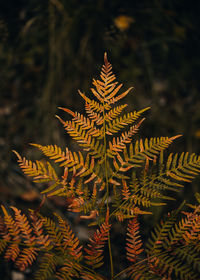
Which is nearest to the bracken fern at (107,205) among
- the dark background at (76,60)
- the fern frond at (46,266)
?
the fern frond at (46,266)

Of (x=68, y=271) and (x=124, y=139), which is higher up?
(x=124, y=139)

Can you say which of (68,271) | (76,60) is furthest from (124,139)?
(76,60)

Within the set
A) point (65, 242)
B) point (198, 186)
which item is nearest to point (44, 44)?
point (198, 186)

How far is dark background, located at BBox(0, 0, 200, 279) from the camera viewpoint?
123cm

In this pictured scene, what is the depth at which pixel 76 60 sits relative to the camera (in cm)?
129

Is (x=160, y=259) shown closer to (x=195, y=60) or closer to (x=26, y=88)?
(x=195, y=60)

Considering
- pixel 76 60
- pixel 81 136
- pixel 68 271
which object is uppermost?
pixel 76 60

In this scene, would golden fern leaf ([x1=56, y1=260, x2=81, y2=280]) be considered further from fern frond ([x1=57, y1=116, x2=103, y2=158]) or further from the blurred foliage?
the blurred foliage

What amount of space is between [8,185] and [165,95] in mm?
1128

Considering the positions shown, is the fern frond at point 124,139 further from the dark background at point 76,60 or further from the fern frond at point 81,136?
the dark background at point 76,60

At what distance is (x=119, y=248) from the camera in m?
0.94

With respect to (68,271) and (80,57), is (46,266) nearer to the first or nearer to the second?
(68,271)

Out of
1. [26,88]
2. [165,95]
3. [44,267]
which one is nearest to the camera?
[44,267]

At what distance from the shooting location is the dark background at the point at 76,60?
123 cm
